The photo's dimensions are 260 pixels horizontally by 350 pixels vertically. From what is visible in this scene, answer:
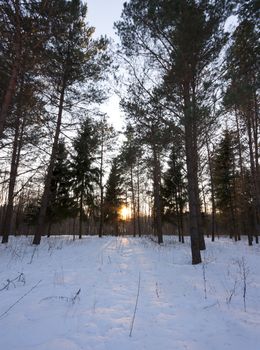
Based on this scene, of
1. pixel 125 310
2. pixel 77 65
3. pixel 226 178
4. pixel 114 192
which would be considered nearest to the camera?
pixel 125 310

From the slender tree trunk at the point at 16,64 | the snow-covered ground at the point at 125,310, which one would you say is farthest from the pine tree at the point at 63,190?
the slender tree trunk at the point at 16,64

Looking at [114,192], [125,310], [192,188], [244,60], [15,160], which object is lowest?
[125,310]

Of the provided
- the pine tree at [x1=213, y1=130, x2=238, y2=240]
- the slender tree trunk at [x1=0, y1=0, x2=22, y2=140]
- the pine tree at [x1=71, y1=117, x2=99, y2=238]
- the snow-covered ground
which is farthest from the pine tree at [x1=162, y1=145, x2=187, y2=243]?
the slender tree trunk at [x1=0, y1=0, x2=22, y2=140]

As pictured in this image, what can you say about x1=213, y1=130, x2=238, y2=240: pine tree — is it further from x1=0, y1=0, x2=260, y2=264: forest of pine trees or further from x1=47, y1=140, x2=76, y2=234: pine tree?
x1=47, y1=140, x2=76, y2=234: pine tree

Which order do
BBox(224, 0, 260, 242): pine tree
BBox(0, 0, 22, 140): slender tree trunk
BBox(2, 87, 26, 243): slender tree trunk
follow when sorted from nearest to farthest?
BBox(0, 0, 22, 140): slender tree trunk
BBox(224, 0, 260, 242): pine tree
BBox(2, 87, 26, 243): slender tree trunk

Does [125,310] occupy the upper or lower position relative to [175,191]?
lower

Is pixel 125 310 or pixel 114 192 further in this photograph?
pixel 114 192

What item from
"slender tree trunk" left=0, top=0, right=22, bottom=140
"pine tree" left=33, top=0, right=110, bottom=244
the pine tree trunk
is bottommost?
the pine tree trunk

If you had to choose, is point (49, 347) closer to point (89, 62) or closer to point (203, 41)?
point (203, 41)

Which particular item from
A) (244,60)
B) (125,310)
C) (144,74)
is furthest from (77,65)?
(125,310)

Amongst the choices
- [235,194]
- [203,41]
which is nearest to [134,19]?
[203,41]

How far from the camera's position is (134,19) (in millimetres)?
8961

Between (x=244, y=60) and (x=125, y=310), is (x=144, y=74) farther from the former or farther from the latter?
(x=125, y=310)

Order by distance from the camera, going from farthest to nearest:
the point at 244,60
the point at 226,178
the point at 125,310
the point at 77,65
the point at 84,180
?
the point at 226,178 < the point at 84,180 < the point at 77,65 < the point at 244,60 < the point at 125,310
